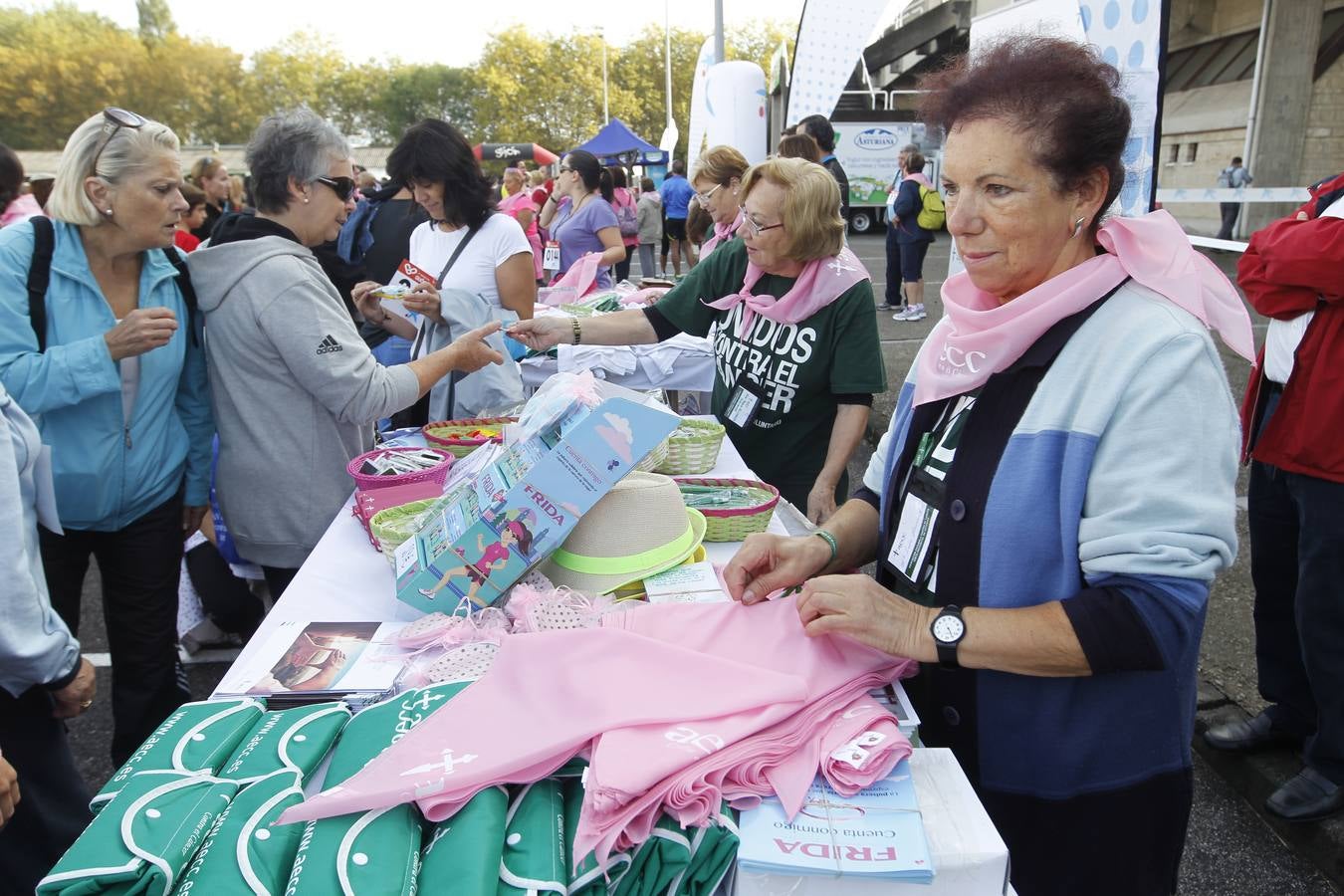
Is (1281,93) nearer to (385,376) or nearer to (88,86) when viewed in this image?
(385,376)

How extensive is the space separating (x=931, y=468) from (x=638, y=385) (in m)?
2.54

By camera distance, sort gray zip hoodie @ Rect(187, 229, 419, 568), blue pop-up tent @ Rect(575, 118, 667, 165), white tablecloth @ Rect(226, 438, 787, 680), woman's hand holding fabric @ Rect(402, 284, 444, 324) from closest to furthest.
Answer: white tablecloth @ Rect(226, 438, 787, 680) → gray zip hoodie @ Rect(187, 229, 419, 568) → woman's hand holding fabric @ Rect(402, 284, 444, 324) → blue pop-up tent @ Rect(575, 118, 667, 165)

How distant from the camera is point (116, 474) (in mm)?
2326

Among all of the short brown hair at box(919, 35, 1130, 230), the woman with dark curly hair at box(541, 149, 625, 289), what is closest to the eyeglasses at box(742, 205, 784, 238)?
the short brown hair at box(919, 35, 1130, 230)

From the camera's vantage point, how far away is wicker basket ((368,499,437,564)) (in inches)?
75.0

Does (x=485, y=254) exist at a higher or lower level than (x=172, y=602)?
higher

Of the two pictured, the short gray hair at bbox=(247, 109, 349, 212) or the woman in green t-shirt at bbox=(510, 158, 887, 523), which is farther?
the woman in green t-shirt at bbox=(510, 158, 887, 523)

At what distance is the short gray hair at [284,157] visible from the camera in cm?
242

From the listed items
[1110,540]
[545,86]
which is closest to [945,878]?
[1110,540]

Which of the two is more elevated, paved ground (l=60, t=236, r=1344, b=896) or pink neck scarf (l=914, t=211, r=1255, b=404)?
pink neck scarf (l=914, t=211, r=1255, b=404)

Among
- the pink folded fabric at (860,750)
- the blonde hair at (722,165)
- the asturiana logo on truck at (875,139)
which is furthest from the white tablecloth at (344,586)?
the asturiana logo on truck at (875,139)

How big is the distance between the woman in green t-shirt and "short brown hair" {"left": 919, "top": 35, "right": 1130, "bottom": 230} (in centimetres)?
Result: 136

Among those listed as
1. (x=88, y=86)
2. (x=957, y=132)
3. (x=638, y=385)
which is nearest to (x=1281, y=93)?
(x=638, y=385)

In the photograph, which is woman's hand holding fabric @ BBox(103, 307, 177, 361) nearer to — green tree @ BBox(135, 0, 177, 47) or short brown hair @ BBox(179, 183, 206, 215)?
short brown hair @ BBox(179, 183, 206, 215)
